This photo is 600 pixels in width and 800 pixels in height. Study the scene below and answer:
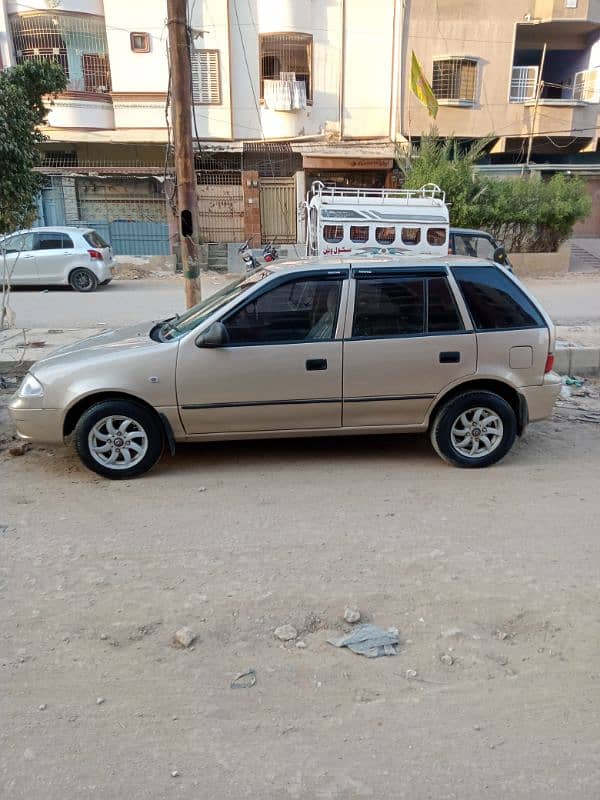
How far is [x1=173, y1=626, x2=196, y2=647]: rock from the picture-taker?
2.91 metres

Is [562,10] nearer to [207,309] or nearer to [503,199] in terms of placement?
[503,199]

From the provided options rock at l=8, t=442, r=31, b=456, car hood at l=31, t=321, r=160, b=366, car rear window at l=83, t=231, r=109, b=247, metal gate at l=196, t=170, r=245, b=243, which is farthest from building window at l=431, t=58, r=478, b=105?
rock at l=8, t=442, r=31, b=456

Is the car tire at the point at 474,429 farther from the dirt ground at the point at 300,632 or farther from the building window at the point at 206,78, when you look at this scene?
the building window at the point at 206,78

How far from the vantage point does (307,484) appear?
183 inches

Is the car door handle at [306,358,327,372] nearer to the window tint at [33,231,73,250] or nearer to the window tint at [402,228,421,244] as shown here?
the window tint at [402,228,421,244]

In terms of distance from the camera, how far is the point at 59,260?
16.1 meters

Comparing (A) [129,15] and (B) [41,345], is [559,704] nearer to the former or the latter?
Result: (B) [41,345]

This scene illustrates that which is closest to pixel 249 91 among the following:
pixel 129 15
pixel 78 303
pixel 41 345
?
pixel 129 15

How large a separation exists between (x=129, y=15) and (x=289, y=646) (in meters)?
23.6

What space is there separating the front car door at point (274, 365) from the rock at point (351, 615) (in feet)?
6.36

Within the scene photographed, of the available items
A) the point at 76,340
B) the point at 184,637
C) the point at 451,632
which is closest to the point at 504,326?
the point at 451,632

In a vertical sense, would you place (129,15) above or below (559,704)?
above

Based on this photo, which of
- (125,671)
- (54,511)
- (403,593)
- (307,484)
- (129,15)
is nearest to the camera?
(125,671)

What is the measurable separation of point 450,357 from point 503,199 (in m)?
15.6
